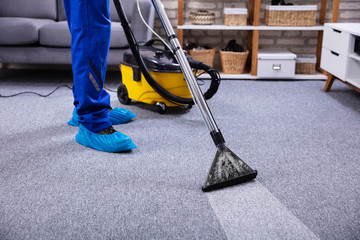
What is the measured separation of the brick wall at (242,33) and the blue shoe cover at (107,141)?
181cm

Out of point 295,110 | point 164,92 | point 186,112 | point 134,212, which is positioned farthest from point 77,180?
point 295,110

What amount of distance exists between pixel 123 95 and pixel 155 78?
0.31 m

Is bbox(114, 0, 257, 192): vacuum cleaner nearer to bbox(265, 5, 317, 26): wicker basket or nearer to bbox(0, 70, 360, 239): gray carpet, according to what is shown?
bbox(0, 70, 360, 239): gray carpet

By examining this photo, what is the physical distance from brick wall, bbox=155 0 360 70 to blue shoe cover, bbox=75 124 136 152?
1.81m

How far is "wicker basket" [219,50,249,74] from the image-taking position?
288 centimetres

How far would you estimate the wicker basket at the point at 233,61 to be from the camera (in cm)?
288

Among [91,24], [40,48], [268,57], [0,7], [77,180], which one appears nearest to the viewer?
[77,180]

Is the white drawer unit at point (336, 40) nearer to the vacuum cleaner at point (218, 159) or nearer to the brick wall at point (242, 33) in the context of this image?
the brick wall at point (242, 33)

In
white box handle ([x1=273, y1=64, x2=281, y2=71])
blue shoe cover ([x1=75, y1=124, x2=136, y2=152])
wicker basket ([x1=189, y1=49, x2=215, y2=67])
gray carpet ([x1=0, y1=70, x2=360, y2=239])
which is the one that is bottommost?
gray carpet ([x1=0, y1=70, x2=360, y2=239])

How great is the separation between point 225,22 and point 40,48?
130 cm

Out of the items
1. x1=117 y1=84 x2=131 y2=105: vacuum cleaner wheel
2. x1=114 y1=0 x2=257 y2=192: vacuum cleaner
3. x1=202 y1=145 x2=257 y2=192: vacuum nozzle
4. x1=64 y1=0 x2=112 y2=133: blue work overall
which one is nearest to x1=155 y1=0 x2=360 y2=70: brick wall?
x1=117 y1=84 x2=131 y2=105: vacuum cleaner wheel

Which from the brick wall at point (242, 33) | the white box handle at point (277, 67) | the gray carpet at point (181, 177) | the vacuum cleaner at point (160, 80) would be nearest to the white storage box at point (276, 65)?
the white box handle at point (277, 67)

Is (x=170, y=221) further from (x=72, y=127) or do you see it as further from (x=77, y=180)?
(x=72, y=127)

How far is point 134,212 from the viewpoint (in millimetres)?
1112
